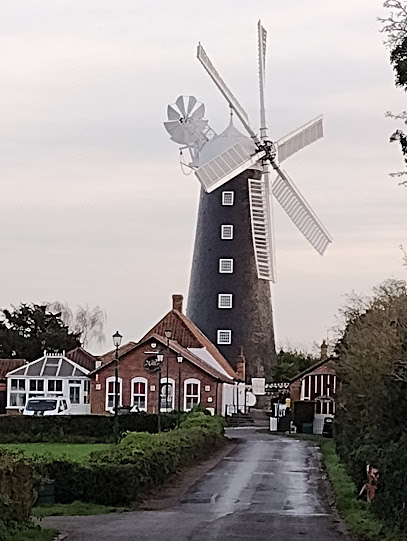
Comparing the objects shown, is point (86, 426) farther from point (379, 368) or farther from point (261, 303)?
point (379, 368)

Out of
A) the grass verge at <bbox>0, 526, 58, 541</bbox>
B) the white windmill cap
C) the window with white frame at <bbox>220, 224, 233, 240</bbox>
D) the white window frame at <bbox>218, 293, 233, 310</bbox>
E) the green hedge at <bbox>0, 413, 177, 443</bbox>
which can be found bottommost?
the grass verge at <bbox>0, 526, 58, 541</bbox>

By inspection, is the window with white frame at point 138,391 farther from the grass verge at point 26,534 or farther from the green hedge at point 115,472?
the grass verge at point 26,534

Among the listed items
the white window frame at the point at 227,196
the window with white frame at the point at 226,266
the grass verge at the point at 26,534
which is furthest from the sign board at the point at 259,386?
the grass verge at the point at 26,534

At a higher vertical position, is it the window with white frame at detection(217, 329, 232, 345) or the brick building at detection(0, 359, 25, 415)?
the window with white frame at detection(217, 329, 232, 345)

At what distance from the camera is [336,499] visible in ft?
82.0

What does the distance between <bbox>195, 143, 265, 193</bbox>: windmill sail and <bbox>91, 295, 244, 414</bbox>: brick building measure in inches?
367

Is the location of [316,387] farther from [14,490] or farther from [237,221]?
[14,490]

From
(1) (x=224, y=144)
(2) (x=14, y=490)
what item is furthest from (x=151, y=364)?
(2) (x=14, y=490)

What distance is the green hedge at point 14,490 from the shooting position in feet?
50.9

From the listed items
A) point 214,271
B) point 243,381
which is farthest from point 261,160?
point 243,381

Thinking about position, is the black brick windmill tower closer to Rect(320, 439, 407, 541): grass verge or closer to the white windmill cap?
the white windmill cap

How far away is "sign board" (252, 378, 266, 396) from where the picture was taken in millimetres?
77688

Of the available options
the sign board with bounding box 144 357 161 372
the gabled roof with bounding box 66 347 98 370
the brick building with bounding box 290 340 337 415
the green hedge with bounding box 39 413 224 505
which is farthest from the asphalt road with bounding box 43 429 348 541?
the gabled roof with bounding box 66 347 98 370

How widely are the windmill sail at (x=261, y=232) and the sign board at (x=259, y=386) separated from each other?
25.5 ft
